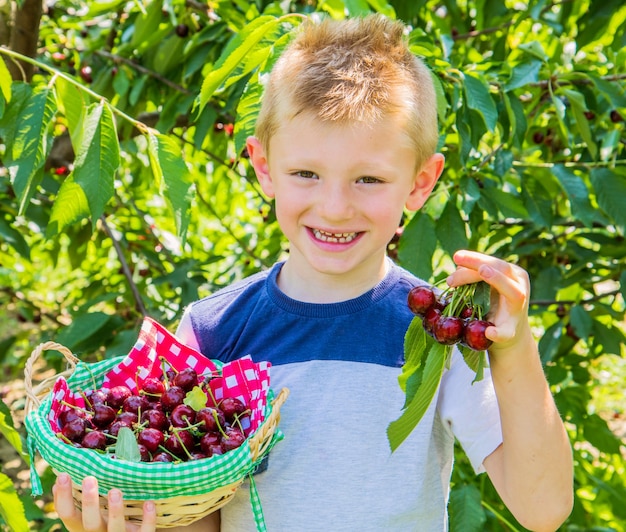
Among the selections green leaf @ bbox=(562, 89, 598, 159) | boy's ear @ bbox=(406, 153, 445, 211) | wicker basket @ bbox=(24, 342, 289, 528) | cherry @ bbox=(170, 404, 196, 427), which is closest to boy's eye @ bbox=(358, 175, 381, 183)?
boy's ear @ bbox=(406, 153, 445, 211)

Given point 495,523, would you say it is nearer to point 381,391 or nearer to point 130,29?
point 381,391

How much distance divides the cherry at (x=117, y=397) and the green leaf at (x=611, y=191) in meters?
1.25

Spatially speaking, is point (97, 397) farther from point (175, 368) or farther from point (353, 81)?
point (353, 81)

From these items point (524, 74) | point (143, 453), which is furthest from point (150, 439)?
point (524, 74)

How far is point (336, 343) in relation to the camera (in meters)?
1.49

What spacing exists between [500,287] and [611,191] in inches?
45.4

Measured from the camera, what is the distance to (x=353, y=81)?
4.73 feet

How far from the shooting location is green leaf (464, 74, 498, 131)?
181 cm

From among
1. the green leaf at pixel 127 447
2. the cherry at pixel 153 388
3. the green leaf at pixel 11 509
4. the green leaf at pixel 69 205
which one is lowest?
the green leaf at pixel 11 509

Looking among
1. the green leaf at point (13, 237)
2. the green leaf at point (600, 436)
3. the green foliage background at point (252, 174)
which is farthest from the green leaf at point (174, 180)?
the green leaf at point (600, 436)

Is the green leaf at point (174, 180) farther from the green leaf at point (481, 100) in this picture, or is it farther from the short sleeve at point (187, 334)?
the green leaf at point (481, 100)

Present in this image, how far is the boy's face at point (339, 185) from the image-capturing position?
4.53 ft

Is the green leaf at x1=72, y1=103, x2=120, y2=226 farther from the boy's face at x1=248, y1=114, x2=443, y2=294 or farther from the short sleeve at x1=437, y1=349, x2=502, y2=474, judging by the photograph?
the short sleeve at x1=437, y1=349, x2=502, y2=474

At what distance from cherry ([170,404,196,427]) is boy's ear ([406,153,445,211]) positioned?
0.53m
